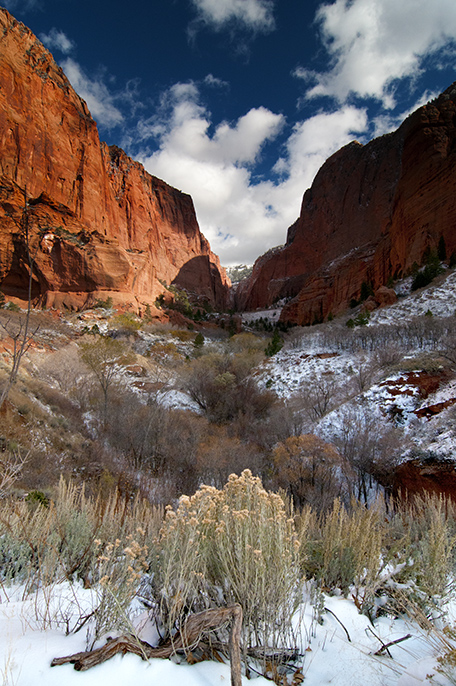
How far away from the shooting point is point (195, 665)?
1.69 meters

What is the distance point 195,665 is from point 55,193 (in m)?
53.8

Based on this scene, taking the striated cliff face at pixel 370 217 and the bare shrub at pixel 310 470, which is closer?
the bare shrub at pixel 310 470

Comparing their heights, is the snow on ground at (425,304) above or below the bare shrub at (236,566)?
above

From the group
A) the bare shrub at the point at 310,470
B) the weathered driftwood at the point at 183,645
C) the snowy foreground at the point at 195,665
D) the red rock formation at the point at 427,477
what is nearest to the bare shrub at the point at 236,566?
the weathered driftwood at the point at 183,645

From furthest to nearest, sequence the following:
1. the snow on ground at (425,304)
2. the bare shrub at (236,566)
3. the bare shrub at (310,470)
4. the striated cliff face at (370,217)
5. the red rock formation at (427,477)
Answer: the striated cliff face at (370,217) < the snow on ground at (425,304) < the bare shrub at (310,470) < the red rock formation at (427,477) < the bare shrub at (236,566)

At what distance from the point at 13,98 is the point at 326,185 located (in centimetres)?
6022

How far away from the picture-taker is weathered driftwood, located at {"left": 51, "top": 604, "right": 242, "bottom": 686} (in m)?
1.51

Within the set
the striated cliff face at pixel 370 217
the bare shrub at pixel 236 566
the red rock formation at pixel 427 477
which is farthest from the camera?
the striated cliff face at pixel 370 217

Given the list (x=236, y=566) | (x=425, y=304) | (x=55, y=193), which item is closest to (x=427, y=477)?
(x=236, y=566)

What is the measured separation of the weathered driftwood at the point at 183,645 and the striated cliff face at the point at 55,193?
38.6 metres

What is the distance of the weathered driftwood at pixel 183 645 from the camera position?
151cm

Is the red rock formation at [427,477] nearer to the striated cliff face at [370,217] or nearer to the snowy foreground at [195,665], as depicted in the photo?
the snowy foreground at [195,665]

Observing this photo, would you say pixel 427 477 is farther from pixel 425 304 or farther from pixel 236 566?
pixel 425 304

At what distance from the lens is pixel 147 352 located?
1251 inches
